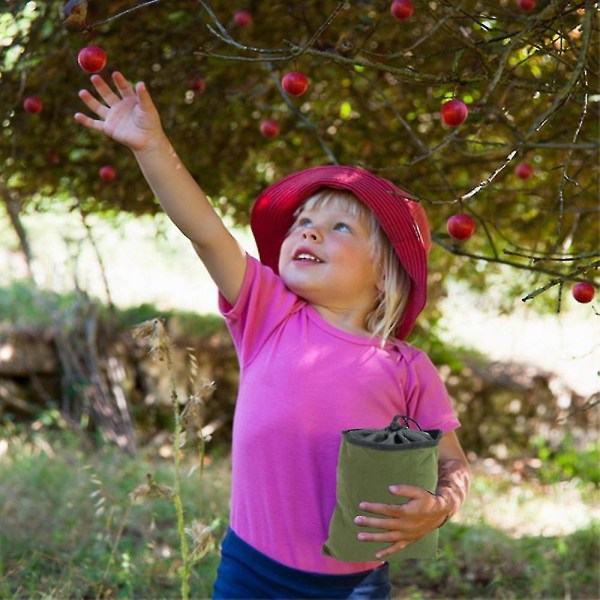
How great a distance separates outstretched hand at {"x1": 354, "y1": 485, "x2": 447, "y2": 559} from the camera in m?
1.65

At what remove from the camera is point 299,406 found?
1900 millimetres

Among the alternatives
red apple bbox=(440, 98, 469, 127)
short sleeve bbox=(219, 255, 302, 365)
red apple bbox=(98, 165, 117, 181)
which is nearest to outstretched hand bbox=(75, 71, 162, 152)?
short sleeve bbox=(219, 255, 302, 365)

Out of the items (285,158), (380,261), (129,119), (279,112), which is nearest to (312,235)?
(380,261)

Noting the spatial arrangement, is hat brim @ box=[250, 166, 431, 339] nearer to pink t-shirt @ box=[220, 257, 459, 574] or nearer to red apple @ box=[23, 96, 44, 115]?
pink t-shirt @ box=[220, 257, 459, 574]

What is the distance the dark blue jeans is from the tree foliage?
2.89 ft

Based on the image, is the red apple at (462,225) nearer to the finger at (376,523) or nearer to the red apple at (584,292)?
the red apple at (584,292)

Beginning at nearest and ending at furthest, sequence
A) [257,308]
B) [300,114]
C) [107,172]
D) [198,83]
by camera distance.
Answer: [257,308] < [300,114] < [198,83] < [107,172]

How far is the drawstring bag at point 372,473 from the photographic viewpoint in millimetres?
1641

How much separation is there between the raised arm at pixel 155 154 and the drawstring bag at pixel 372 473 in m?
0.47

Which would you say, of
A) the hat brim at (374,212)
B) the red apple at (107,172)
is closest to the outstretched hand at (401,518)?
the hat brim at (374,212)

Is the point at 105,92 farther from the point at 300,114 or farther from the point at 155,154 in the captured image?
the point at 300,114

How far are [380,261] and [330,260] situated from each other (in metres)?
0.14

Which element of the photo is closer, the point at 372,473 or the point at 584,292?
the point at 372,473

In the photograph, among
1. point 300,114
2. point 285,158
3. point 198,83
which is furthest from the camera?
point 285,158
